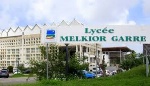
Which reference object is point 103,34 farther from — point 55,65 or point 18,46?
point 18,46

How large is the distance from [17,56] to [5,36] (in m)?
8.34

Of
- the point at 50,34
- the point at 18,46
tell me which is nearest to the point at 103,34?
the point at 50,34

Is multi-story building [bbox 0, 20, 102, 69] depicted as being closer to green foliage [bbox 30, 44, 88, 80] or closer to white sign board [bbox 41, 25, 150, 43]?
green foliage [bbox 30, 44, 88, 80]

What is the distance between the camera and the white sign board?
19.5 meters

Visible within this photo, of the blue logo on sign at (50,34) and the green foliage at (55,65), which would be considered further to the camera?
the green foliage at (55,65)

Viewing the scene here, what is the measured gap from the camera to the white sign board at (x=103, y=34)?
19500 mm

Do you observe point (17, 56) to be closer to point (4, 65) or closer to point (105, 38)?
point (4, 65)

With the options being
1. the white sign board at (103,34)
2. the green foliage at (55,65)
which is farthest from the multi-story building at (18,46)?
the white sign board at (103,34)

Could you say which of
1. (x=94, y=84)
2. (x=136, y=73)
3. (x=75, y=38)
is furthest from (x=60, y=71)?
(x=94, y=84)

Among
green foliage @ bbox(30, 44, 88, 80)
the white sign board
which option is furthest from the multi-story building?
the white sign board

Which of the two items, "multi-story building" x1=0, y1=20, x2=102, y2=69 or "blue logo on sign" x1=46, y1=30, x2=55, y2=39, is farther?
"multi-story building" x1=0, y1=20, x2=102, y2=69

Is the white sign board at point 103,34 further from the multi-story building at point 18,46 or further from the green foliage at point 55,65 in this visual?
the multi-story building at point 18,46

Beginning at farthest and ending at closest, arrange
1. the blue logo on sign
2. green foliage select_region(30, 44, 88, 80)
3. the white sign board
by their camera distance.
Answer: green foliage select_region(30, 44, 88, 80) → the white sign board → the blue logo on sign

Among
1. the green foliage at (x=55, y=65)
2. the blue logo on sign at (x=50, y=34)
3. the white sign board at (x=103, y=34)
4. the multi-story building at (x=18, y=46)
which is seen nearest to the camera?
the blue logo on sign at (x=50, y=34)
